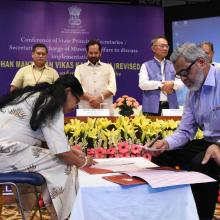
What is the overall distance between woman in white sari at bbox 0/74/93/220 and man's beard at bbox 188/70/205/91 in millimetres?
606

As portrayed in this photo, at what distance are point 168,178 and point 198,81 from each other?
0.72 m

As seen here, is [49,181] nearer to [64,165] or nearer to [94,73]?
[64,165]

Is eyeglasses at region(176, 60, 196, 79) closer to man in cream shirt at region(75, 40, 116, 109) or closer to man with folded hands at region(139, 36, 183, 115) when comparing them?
man with folded hands at region(139, 36, 183, 115)

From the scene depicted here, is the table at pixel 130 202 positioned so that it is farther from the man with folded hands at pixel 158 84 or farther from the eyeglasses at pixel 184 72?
the man with folded hands at pixel 158 84

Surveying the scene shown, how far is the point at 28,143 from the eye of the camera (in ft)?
8.43

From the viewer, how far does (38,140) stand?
2.62 meters

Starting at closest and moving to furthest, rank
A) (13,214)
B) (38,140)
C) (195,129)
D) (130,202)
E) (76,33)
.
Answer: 1. (130,202)
2. (38,140)
3. (195,129)
4. (13,214)
5. (76,33)

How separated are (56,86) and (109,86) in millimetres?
2699

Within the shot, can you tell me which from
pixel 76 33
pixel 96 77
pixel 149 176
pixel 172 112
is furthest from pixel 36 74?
pixel 149 176

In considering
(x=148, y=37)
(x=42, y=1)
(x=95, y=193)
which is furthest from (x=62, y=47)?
(x=95, y=193)

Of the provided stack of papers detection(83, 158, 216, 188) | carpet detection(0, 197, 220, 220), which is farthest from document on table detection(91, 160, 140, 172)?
carpet detection(0, 197, 220, 220)

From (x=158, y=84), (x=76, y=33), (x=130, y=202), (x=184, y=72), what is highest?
(x=76, y=33)

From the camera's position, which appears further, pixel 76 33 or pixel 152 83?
pixel 76 33

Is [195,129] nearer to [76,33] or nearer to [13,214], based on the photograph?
[13,214]
